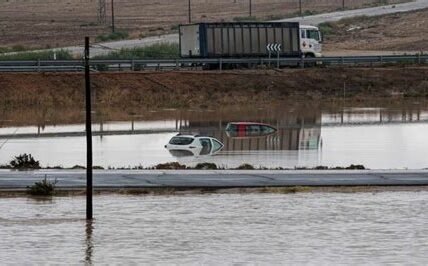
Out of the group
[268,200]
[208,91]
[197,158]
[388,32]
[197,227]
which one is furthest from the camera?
[388,32]

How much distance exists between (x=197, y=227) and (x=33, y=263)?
742 cm

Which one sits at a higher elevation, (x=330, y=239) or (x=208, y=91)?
(x=208, y=91)

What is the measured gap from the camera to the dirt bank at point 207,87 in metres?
76.4

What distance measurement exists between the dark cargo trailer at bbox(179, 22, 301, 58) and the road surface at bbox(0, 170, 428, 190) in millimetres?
40881

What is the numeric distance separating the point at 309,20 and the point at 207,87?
211 ft

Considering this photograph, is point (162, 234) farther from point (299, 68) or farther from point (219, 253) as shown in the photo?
point (299, 68)

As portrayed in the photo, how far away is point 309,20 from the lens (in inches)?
5664

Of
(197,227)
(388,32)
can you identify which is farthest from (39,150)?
(388,32)

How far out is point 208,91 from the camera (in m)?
80.8

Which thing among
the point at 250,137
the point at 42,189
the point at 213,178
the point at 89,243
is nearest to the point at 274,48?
the point at 250,137

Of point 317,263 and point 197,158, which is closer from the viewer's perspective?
point 317,263

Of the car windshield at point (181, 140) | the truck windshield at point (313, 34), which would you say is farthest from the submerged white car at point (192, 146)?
the truck windshield at point (313, 34)

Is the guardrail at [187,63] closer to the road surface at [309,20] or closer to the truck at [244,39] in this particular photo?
the truck at [244,39]

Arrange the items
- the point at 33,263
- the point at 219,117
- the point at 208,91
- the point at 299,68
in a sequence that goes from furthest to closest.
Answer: the point at 299,68, the point at 208,91, the point at 219,117, the point at 33,263
